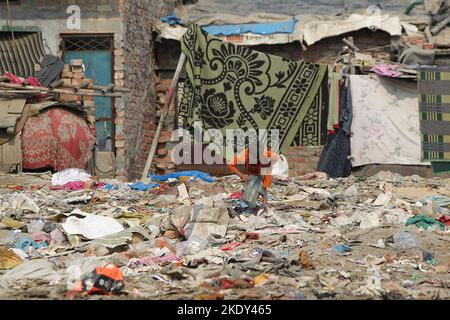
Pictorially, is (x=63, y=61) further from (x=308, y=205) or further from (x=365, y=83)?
(x=308, y=205)

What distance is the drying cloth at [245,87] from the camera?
1153cm

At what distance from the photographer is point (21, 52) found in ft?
47.5

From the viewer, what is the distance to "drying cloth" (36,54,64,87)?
45.2 ft

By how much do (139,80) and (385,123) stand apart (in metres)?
4.99

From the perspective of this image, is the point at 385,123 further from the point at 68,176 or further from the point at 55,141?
the point at 55,141

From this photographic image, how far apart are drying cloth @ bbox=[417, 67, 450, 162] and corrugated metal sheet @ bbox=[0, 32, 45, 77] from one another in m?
6.94

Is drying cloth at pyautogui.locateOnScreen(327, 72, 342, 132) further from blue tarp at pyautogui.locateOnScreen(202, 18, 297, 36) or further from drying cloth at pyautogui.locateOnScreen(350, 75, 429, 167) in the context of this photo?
blue tarp at pyautogui.locateOnScreen(202, 18, 297, 36)

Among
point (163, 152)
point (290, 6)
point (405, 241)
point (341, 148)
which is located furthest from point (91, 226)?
point (290, 6)

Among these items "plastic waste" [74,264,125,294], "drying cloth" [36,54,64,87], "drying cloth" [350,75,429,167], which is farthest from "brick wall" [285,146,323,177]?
"plastic waste" [74,264,125,294]

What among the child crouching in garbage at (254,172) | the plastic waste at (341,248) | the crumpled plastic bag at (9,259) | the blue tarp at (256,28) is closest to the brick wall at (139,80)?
the blue tarp at (256,28)
